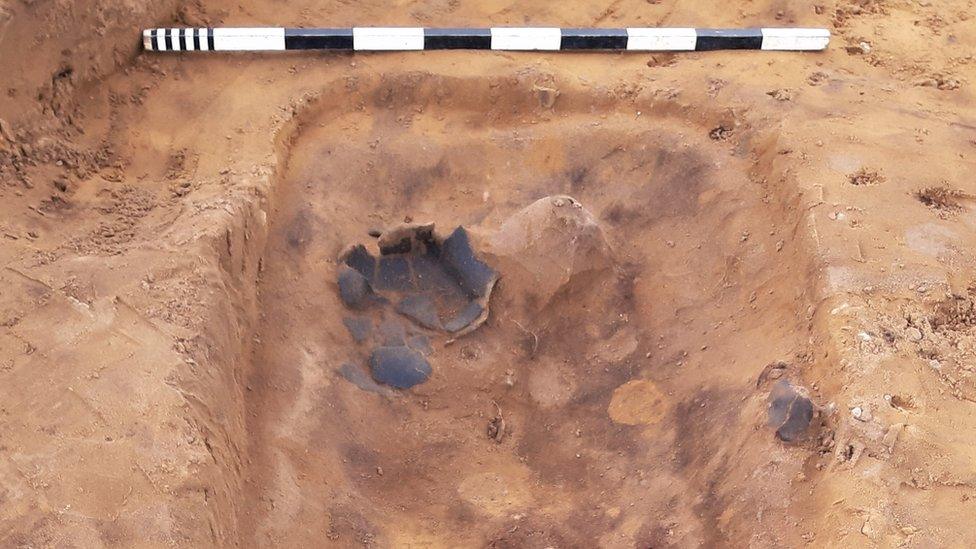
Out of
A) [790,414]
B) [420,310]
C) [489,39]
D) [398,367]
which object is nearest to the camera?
[790,414]

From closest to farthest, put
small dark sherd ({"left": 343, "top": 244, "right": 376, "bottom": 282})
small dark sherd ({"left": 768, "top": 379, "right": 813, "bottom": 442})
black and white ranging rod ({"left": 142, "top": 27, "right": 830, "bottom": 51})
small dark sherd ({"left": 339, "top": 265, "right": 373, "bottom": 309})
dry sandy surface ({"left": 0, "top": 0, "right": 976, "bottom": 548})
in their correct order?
dry sandy surface ({"left": 0, "top": 0, "right": 976, "bottom": 548}) → small dark sherd ({"left": 768, "top": 379, "right": 813, "bottom": 442}) → small dark sherd ({"left": 339, "top": 265, "right": 373, "bottom": 309}) → small dark sherd ({"left": 343, "top": 244, "right": 376, "bottom": 282}) → black and white ranging rod ({"left": 142, "top": 27, "right": 830, "bottom": 51})

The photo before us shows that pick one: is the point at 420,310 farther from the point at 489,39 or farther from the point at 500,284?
the point at 489,39

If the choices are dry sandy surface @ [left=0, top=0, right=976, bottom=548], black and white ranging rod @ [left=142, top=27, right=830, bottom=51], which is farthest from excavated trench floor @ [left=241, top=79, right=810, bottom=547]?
black and white ranging rod @ [left=142, top=27, right=830, bottom=51]

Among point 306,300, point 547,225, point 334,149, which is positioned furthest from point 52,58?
point 547,225

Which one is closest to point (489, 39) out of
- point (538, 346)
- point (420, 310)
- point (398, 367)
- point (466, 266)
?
point (466, 266)

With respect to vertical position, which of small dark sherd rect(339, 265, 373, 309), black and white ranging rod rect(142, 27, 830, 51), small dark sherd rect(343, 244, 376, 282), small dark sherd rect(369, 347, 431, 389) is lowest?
small dark sherd rect(369, 347, 431, 389)

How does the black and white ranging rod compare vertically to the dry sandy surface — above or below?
above

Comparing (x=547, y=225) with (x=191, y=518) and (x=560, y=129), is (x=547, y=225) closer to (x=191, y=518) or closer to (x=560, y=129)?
(x=560, y=129)

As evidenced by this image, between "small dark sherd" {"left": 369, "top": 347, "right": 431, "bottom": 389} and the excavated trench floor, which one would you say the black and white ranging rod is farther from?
"small dark sherd" {"left": 369, "top": 347, "right": 431, "bottom": 389}
